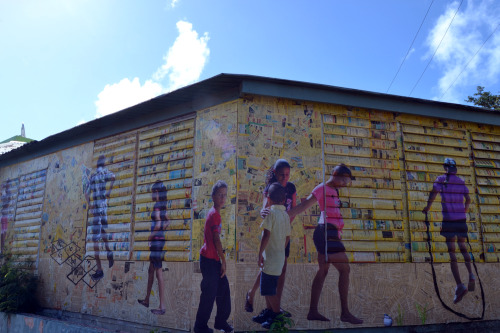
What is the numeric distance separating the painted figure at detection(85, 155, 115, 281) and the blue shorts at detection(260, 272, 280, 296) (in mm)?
3384

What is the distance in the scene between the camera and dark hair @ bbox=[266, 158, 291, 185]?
6207 mm

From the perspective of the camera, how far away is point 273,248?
5980 millimetres

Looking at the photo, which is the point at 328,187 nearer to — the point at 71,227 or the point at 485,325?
the point at 485,325

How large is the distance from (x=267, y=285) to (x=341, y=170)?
2246 mm

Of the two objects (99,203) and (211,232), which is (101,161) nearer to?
(99,203)

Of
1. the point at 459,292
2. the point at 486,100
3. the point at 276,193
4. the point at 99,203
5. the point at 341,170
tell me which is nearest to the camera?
the point at 276,193

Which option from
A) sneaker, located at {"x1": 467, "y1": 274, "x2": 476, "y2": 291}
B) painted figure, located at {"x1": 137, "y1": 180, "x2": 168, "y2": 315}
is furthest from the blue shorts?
sneaker, located at {"x1": 467, "y1": 274, "x2": 476, "y2": 291}

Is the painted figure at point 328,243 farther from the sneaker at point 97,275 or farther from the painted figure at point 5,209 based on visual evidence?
the painted figure at point 5,209

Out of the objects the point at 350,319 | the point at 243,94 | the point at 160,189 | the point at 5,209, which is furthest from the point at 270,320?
the point at 5,209

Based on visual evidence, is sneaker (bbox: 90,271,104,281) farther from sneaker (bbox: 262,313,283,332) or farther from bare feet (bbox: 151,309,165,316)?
sneaker (bbox: 262,313,283,332)

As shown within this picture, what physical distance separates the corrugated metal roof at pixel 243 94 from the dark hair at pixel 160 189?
1.22 metres

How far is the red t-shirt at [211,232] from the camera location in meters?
6.12

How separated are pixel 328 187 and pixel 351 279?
1.48 meters

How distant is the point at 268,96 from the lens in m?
6.44
